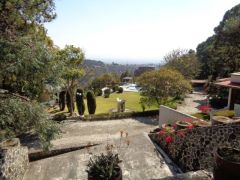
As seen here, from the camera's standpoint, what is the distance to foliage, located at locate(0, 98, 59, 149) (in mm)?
6806

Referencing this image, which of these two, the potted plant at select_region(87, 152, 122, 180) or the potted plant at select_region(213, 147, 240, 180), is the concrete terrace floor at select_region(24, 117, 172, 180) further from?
the potted plant at select_region(213, 147, 240, 180)

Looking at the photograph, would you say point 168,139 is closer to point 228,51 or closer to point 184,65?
point 228,51

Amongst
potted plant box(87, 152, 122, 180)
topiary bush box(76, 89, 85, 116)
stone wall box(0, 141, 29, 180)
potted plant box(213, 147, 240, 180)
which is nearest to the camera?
potted plant box(213, 147, 240, 180)

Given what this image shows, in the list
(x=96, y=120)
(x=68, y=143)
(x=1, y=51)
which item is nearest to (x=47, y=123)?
(x=1, y=51)

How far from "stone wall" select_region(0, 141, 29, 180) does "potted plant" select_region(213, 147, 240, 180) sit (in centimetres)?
684

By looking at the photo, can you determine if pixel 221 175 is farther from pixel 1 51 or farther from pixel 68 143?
pixel 68 143

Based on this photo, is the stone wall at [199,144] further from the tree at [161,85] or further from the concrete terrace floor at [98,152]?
the tree at [161,85]

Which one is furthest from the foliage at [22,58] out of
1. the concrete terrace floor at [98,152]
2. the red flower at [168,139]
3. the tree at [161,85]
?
the tree at [161,85]

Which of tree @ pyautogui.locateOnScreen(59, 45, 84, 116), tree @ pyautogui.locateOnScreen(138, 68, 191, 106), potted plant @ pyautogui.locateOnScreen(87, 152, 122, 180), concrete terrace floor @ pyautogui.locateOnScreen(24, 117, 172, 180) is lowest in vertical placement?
concrete terrace floor @ pyautogui.locateOnScreen(24, 117, 172, 180)

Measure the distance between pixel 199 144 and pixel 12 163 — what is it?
21.8ft

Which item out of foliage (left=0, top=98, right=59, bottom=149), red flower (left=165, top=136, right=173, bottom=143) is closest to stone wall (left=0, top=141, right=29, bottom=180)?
foliage (left=0, top=98, right=59, bottom=149)

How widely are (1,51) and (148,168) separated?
6454 mm

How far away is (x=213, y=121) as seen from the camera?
10781 millimetres

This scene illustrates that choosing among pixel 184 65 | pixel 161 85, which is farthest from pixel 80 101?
pixel 184 65
